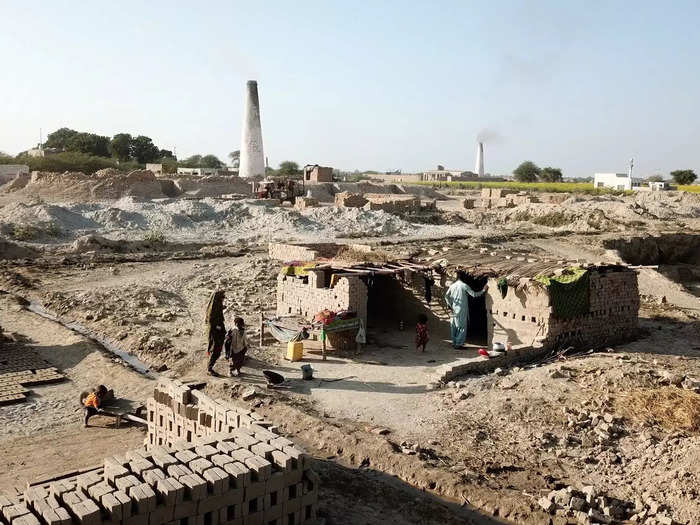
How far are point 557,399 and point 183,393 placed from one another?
502 cm

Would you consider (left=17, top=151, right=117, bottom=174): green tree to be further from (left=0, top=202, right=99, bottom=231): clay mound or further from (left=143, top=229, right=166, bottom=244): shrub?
(left=143, top=229, right=166, bottom=244): shrub

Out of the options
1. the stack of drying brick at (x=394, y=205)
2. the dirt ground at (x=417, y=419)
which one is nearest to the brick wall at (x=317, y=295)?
the dirt ground at (x=417, y=419)

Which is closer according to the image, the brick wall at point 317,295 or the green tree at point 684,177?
the brick wall at point 317,295

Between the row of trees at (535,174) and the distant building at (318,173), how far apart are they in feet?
139

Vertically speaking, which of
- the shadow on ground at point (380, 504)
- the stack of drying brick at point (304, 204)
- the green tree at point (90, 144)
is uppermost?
the green tree at point (90, 144)

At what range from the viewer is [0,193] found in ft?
110

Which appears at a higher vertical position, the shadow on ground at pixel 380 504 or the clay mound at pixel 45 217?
the clay mound at pixel 45 217

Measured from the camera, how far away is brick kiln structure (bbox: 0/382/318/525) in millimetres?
4820

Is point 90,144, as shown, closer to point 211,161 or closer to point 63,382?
point 211,161

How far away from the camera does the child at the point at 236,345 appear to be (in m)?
10.2

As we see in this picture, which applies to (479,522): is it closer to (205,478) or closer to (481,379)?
(205,478)

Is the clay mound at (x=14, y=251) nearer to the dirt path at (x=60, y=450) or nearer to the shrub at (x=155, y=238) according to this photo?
the shrub at (x=155, y=238)

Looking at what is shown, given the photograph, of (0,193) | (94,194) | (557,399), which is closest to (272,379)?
(557,399)

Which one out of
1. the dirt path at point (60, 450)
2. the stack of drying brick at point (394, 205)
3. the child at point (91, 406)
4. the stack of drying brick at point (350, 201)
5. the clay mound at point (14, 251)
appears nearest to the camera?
the dirt path at point (60, 450)
